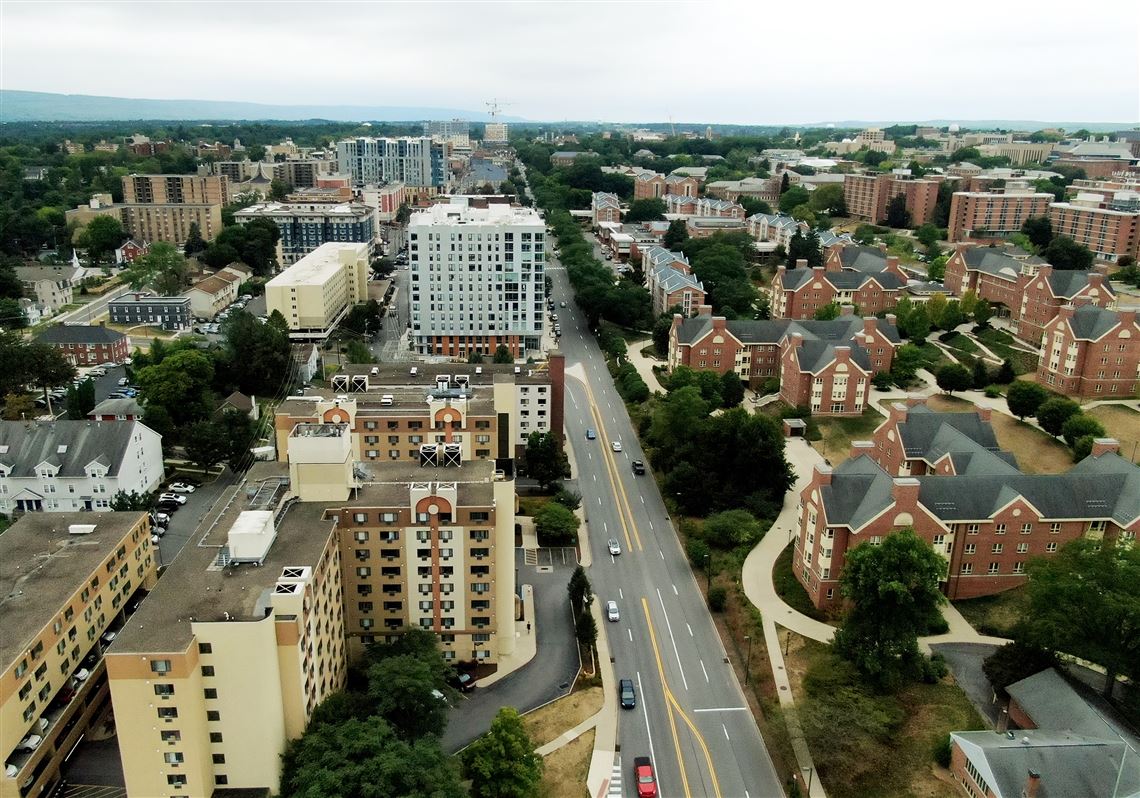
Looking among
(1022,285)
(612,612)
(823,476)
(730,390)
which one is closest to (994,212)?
(1022,285)

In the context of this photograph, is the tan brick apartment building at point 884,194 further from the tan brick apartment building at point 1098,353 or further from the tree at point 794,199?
the tan brick apartment building at point 1098,353

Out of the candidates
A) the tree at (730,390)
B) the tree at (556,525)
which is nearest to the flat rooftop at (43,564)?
the tree at (556,525)

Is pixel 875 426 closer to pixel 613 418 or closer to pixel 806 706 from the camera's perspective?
pixel 613 418

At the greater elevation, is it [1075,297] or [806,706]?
[1075,297]

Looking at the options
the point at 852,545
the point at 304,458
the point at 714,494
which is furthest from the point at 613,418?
the point at 304,458

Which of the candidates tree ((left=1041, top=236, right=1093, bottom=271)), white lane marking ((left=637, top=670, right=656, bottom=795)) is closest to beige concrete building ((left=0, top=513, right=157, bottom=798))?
white lane marking ((left=637, top=670, right=656, bottom=795))
